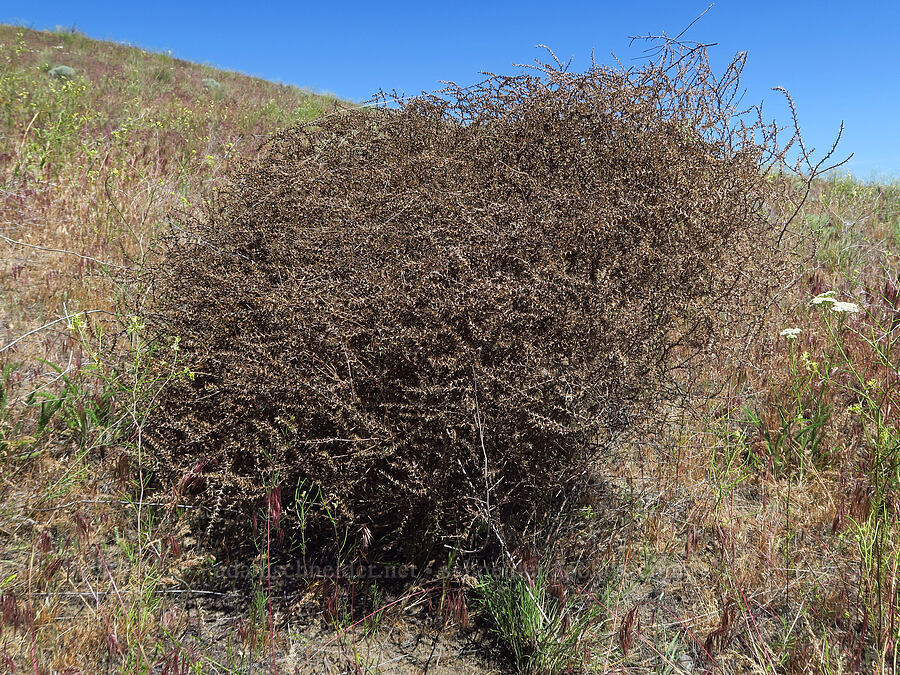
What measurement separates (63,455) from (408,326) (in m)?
1.69

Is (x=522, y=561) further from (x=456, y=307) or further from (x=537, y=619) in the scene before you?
(x=456, y=307)

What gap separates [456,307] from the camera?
1684 millimetres

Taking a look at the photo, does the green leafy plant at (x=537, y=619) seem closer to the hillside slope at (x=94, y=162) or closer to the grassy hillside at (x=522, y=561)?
the grassy hillside at (x=522, y=561)

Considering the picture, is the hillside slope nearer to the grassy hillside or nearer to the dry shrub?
the grassy hillside

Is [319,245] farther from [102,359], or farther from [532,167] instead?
[102,359]

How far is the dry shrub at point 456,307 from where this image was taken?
1744mm

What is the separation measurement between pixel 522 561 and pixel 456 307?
873mm

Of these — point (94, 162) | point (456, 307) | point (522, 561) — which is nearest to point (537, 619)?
point (522, 561)

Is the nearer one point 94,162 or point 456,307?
point 456,307

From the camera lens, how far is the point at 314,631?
186cm

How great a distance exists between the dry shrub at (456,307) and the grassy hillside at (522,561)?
249mm

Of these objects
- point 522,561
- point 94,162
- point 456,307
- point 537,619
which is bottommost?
point 537,619

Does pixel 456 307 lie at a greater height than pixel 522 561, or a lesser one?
greater

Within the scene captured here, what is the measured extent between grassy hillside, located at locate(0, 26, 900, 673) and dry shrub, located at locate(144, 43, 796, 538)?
249mm
